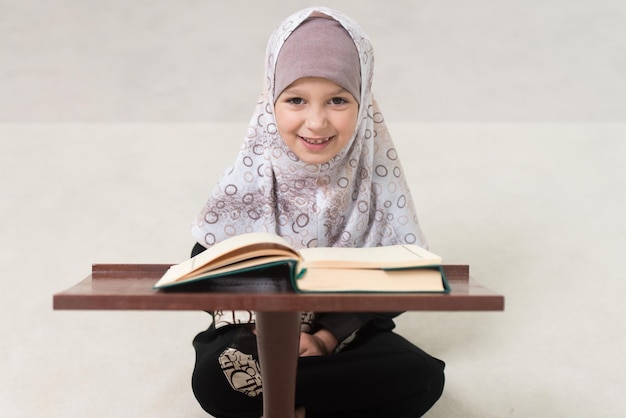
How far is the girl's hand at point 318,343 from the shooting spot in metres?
1.89

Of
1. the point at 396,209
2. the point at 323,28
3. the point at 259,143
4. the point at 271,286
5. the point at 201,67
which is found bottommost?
the point at 271,286

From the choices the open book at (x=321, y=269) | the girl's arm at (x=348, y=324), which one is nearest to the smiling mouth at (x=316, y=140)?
the girl's arm at (x=348, y=324)

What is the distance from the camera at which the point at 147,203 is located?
10.8ft

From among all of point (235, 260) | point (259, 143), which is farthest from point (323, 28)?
point (235, 260)

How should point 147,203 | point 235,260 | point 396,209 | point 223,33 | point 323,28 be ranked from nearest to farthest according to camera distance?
point 235,260 < point 323,28 < point 396,209 < point 147,203 < point 223,33

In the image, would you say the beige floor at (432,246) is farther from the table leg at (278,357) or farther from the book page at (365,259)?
the book page at (365,259)

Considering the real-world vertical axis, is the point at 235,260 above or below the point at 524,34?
below

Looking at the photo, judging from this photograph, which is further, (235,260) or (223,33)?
(223,33)

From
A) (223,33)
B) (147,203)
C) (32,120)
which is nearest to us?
(147,203)

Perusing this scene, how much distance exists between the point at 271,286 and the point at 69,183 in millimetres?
2266

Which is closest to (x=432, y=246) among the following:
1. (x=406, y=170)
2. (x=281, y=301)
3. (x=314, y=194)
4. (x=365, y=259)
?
(x=406, y=170)

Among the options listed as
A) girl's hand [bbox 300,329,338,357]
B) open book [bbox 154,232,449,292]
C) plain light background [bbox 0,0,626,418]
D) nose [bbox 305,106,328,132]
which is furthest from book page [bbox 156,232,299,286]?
plain light background [bbox 0,0,626,418]

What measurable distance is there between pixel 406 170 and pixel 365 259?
85.2 inches

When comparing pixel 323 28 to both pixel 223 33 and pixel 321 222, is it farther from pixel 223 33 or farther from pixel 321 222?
pixel 223 33
